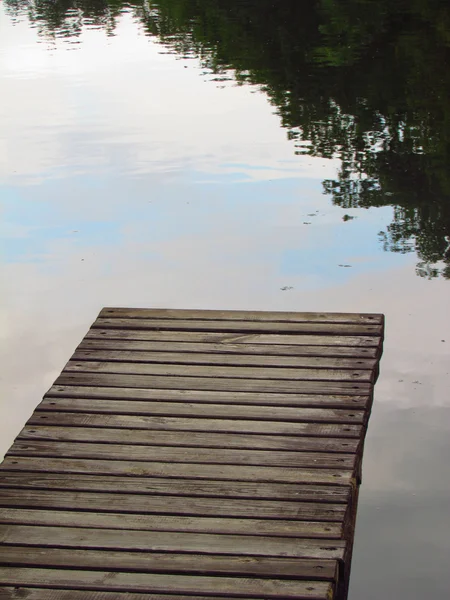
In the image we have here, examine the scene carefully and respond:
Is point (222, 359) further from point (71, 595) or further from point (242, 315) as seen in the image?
point (71, 595)

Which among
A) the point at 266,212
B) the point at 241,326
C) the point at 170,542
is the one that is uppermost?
the point at 170,542

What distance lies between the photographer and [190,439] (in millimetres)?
3809

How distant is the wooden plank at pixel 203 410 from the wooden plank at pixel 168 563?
0.94 meters

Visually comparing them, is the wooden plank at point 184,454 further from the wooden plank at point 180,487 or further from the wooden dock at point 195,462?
the wooden plank at point 180,487

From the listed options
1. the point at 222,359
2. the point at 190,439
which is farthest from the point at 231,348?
the point at 190,439

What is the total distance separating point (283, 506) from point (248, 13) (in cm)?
1380

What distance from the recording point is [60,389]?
427 centimetres

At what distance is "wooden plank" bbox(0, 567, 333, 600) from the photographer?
9.56 ft

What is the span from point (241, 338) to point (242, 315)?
9.9 inches

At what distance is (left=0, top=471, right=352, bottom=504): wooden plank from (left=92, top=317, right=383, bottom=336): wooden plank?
4.42ft

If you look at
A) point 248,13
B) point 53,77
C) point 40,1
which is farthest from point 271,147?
point 40,1

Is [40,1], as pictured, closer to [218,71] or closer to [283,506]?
[218,71]

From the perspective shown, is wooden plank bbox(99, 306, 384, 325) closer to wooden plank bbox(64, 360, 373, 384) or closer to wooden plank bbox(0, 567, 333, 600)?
wooden plank bbox(64, 360, 373, 384)

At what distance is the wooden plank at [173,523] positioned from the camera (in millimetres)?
Answer: 3203
